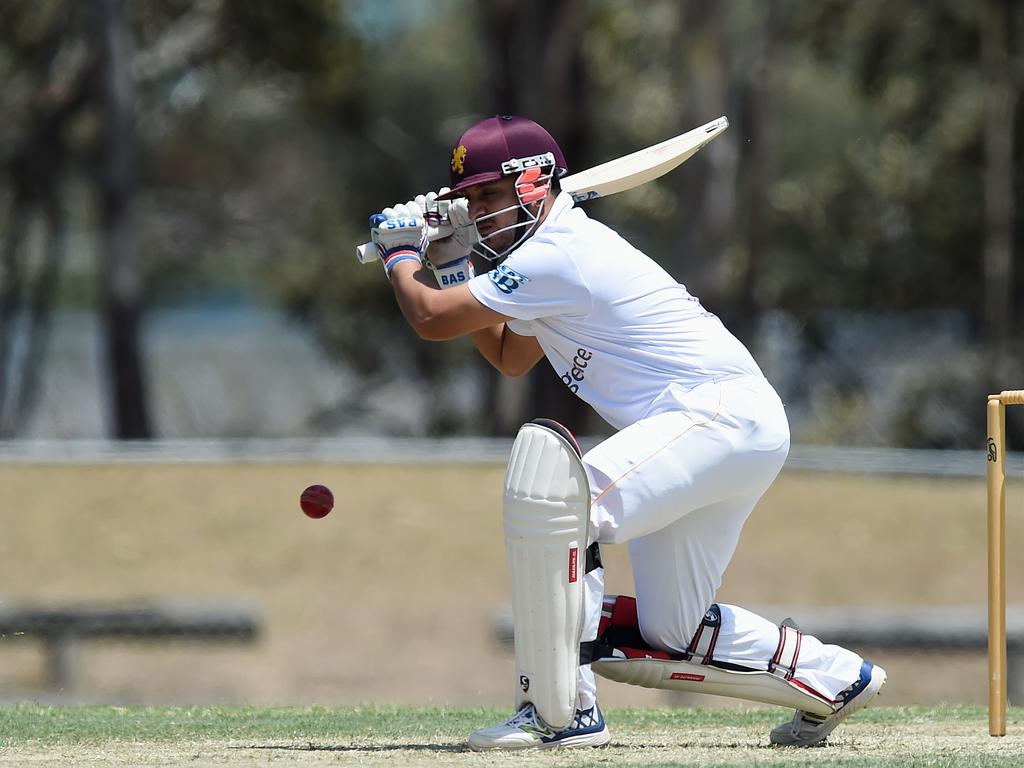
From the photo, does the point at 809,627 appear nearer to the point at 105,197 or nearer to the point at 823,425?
the point at 105,197

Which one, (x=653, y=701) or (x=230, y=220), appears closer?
(x=653, y=701)

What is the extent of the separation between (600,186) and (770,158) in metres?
22.2

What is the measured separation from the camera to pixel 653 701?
33.1 ft

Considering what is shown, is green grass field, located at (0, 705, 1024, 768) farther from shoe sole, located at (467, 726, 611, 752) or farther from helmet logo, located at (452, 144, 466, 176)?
helmet logo, located at (452, 144, 466, 176)

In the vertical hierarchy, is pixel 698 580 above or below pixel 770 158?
below

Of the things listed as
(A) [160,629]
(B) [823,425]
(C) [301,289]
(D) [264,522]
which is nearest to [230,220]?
(C) [301,289]

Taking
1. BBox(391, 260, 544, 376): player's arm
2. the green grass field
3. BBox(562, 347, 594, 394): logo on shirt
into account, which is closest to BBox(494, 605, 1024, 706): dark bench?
the green grass field

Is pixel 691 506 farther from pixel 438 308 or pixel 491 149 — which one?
pixel 491 149

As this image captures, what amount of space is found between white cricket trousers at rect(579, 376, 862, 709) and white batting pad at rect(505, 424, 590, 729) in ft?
0.24

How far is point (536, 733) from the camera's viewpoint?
4496 mm

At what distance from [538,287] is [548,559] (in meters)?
0.69

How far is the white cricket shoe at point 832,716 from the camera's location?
4773 mm

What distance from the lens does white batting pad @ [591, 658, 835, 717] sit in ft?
15.3

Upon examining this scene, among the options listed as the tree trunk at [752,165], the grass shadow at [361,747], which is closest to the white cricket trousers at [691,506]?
the grass shadow at [361,747]
